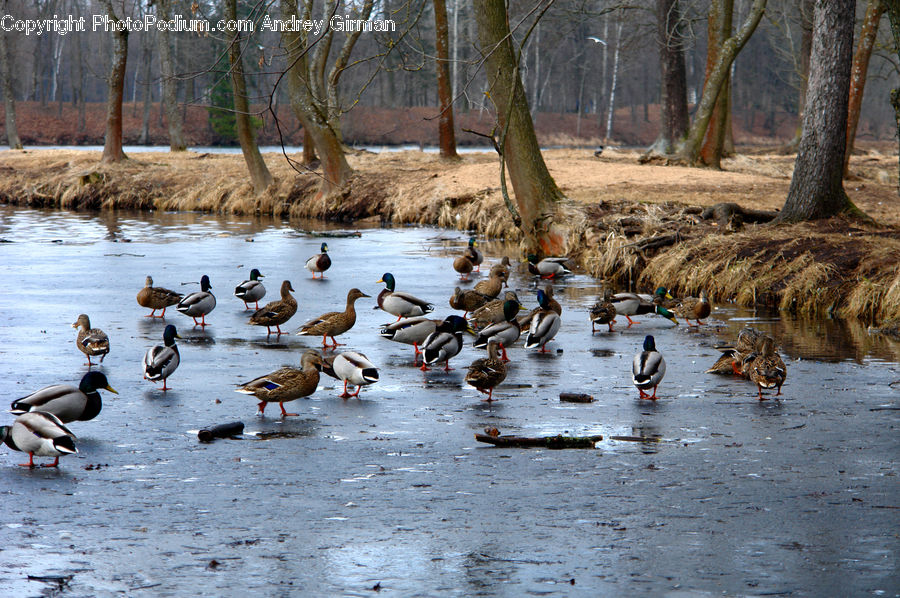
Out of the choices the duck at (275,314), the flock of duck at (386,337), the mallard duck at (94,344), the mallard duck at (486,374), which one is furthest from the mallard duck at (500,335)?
the mallard duck at (94,344)

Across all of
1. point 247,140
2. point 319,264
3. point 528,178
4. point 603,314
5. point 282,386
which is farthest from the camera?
point 247,140

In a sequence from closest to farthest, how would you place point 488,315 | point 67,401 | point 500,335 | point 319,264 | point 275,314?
point 67,401 < point 500,335 < point 275,314 < point 488,315 < point 319,264

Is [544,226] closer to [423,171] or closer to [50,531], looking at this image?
[423,171]

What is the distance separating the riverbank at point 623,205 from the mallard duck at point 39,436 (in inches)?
392

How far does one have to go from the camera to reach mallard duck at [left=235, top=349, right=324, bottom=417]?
27.0 ft

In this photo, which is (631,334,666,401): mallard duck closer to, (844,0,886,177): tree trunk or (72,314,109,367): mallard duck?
(72,314,109,367): mallard duck

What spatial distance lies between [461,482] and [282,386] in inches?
88.3

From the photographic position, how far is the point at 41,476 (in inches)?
264

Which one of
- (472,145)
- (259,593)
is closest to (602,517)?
(259,593)

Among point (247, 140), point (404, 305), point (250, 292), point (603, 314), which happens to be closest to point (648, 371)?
point (603, 314)

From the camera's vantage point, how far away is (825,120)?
15.6 meters

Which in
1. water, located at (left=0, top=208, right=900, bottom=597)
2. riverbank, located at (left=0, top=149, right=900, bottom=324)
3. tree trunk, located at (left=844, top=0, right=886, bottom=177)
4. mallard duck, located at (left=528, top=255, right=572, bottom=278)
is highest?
tree trunk, located at (left=844, top=0, right=886, bottom=177)

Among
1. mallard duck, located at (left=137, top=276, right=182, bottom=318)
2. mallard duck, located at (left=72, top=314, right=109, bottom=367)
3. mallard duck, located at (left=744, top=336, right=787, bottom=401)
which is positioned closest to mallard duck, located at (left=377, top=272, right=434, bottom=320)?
mallard duck, located at (left=137, top=276, right=182, bottom=318)

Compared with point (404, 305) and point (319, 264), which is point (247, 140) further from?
point (404, 305)
